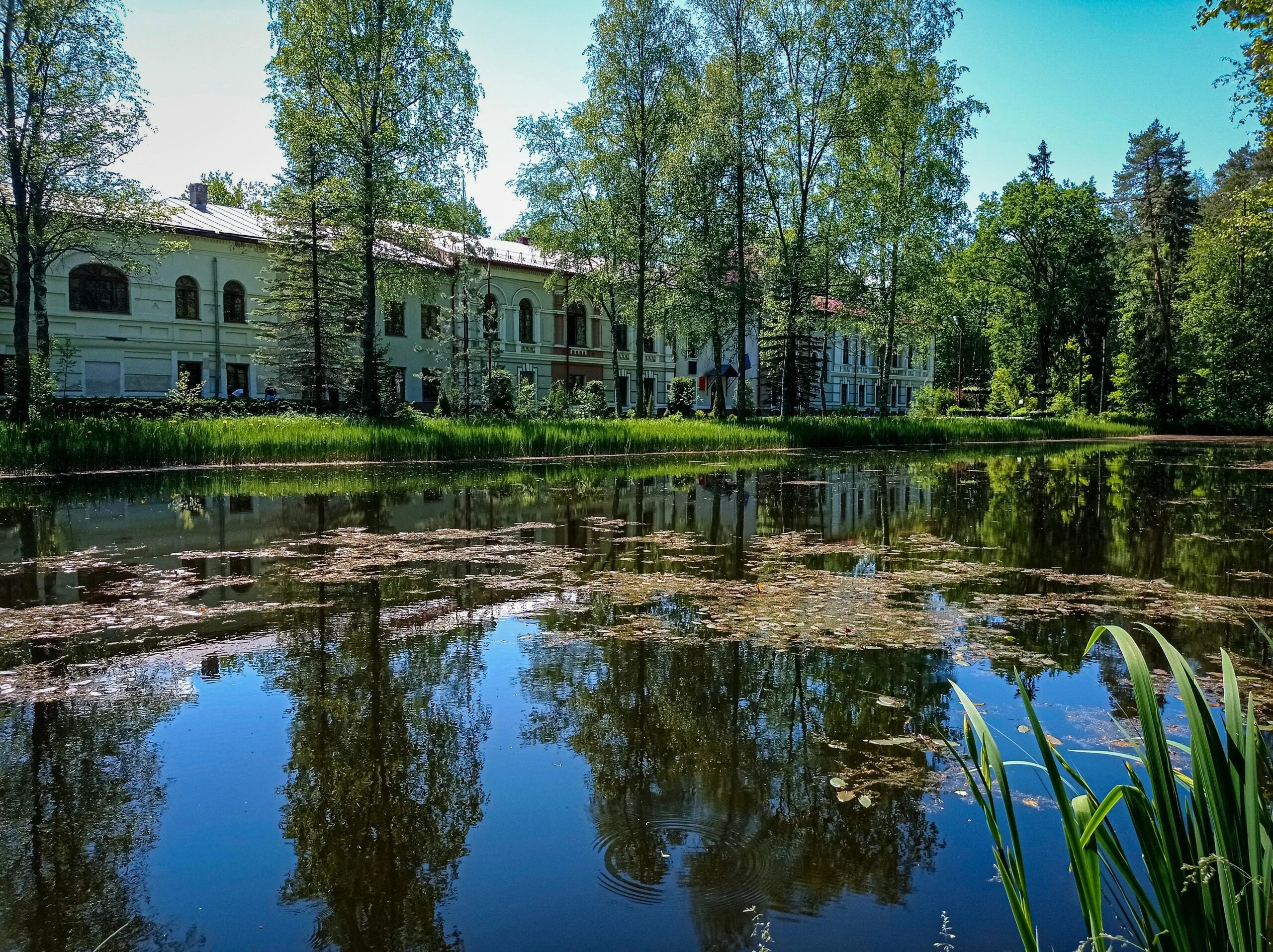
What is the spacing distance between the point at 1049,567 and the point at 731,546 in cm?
294

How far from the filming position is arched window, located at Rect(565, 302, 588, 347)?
146 ft

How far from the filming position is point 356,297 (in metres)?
29.7

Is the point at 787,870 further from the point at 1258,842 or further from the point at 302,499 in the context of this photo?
the point at 302,499

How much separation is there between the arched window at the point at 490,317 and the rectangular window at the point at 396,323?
3518mm

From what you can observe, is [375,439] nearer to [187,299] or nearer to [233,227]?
[187,299]

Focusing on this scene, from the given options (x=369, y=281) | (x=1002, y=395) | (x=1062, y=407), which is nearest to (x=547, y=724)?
(x=369, y=281)

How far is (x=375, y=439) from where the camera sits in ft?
64.4

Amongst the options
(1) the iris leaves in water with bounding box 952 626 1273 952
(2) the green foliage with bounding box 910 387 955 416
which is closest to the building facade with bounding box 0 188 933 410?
(2) the green foliage with bounding box 910 387 955 416

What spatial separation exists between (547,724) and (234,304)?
33988 mm

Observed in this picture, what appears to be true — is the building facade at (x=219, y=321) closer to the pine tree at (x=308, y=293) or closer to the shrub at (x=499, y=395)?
the shrub at (x=499, y=395)

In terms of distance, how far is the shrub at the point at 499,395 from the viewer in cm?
2897

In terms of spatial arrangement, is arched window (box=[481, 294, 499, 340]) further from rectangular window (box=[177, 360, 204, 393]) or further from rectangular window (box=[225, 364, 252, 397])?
rectangular window (box=[177, 360, 204, 393])

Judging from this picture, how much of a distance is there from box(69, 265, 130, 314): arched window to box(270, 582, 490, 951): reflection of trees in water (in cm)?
3082

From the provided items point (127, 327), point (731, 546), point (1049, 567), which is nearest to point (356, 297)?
point (127, 327)
